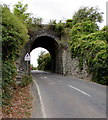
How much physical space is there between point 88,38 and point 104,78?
736cm

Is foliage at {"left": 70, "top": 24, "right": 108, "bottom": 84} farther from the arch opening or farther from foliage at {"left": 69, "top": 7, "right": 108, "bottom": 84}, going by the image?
the arch opening

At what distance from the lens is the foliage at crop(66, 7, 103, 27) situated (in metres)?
29.0

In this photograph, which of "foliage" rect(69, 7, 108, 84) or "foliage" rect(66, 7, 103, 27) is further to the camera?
"foliage" rect(66, 7, 103, 27)

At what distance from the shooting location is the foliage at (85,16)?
29.0 metres

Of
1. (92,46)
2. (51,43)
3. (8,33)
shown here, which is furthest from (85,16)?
(8,33)

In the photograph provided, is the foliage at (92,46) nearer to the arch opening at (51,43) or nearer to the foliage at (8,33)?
the arch opening at (51,43)

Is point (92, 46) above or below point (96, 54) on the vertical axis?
above

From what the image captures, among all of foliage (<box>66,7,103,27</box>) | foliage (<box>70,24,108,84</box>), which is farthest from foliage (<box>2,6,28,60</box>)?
foliage (<box>66,7,103,27</box>)

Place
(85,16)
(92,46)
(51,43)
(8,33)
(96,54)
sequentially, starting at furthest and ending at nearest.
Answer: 1. (51,43)
2. (85,16)
3. (92,46)
4. (96,54)
5. (8,33)

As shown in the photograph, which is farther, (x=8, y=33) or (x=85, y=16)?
(x=85, y=16)

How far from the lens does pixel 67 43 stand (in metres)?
27.6

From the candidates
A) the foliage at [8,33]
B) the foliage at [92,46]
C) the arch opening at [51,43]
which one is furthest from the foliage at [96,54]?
the foliage at [8,33]

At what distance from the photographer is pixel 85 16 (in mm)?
29312

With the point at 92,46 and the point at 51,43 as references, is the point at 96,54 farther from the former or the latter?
the point at 51,43
